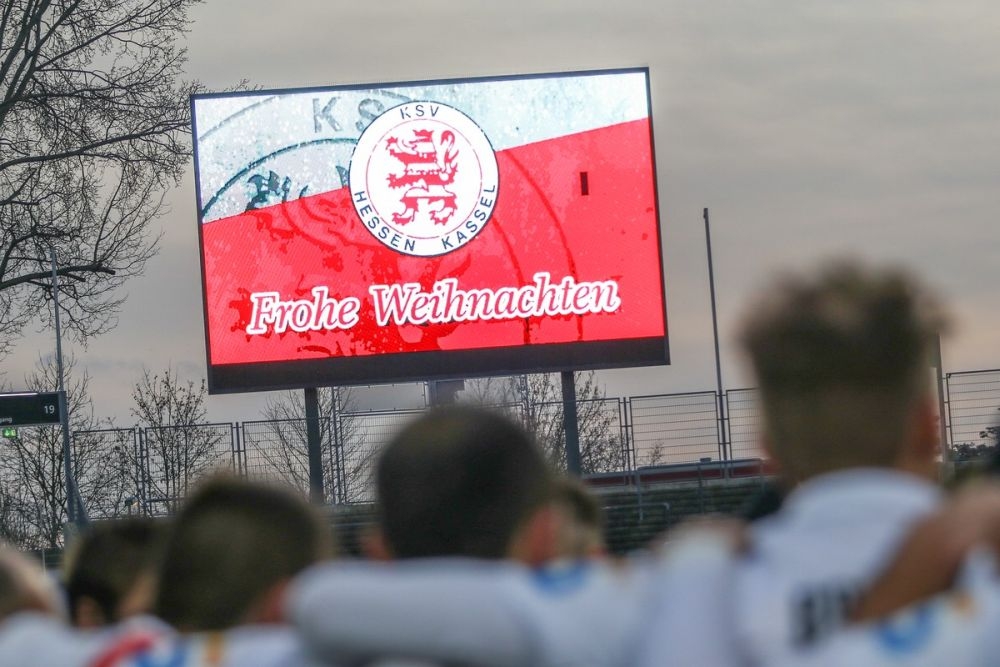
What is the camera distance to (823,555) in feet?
4.81

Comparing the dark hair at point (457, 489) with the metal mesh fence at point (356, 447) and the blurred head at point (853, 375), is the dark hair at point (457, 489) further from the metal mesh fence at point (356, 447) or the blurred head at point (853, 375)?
the metal mesh fence at point (356, 447)

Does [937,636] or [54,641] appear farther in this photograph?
[54,641]

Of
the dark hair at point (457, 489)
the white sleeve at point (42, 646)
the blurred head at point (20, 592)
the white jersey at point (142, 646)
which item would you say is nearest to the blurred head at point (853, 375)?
the dark hair at point (457, 489)

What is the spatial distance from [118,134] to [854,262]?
18.6 m

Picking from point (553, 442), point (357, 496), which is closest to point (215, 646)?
point (357, 496)

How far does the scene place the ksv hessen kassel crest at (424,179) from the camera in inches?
653

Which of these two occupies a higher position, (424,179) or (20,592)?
(424,179)

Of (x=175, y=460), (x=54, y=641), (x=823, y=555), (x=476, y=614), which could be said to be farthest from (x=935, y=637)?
(x=175, y=460)

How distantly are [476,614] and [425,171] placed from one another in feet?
50.4

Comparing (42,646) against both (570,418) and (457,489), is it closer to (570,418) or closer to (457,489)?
(457,489)

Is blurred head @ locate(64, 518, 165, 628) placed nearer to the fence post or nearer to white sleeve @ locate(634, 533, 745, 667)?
white sleeve @ locate(634, 533, 745, 667)

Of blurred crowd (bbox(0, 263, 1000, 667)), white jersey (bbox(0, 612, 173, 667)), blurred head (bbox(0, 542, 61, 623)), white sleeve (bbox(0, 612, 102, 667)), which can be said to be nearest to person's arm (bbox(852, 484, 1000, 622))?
blurred crowd (bbox(0, 263, 1000, 667))

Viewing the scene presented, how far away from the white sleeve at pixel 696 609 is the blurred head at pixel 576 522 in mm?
259

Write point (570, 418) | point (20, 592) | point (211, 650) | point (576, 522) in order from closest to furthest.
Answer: point (211, 650) → point (20, 592) → point (576, 522) → point (570, 418)
